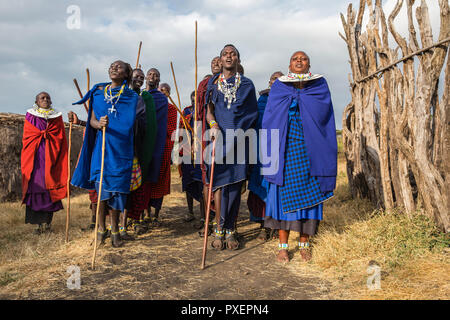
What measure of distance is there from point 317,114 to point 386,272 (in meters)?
1.73

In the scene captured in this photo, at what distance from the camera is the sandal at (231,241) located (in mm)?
4223

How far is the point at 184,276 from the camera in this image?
10.9 ft

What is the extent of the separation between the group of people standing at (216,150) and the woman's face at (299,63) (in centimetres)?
1

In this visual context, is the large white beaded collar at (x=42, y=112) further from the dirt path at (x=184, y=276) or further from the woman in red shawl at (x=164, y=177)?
the dirt path at (x=184, y=276)

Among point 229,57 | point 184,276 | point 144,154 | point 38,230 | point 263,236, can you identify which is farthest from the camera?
point 38,230

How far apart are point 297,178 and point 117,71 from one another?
Answer: 8.36ft

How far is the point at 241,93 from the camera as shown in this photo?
4230mm

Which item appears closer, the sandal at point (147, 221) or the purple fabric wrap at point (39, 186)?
the purple fabric wrap at point (39, 186)

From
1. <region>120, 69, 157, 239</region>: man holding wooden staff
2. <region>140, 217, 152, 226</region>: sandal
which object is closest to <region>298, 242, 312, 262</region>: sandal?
<region>120, 69, 157, 239</region>: man holding wooden staff

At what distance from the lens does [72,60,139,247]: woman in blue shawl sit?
13.8 feet

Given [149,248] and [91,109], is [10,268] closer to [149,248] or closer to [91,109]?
[149,248]

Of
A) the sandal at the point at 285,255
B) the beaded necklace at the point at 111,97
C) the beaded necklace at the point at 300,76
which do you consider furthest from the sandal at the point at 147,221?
the beaded necklace at the point at 300,76

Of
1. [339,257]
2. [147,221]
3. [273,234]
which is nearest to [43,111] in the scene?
[147,221]

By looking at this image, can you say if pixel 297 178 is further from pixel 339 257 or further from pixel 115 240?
pixel 115 240
